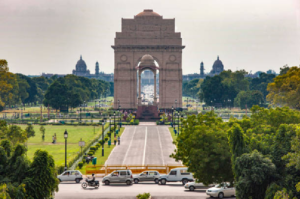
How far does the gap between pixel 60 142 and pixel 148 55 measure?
182 feet

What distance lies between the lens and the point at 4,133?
4694cm

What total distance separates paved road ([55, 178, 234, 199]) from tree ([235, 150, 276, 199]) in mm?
7629

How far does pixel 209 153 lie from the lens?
34375mm

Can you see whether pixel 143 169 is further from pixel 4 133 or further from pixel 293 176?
pixel 293 176

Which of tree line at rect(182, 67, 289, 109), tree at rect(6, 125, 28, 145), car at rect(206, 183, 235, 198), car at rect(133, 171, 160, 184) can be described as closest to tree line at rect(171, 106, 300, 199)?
car at rect(206, 183, 235, 198)

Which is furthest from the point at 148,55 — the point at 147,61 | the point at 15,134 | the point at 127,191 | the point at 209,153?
the point at 209,153

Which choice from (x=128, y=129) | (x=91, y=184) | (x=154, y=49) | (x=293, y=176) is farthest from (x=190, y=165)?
(x=154, y=49)

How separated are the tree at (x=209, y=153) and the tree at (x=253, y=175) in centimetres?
579

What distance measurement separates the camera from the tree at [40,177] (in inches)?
1004

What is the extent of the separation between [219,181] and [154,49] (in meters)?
85.7

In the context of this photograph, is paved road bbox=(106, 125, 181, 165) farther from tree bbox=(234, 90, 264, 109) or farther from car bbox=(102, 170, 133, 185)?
tree bbox=(234, 90, 264, 109)

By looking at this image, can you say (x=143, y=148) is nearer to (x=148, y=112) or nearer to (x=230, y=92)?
(x=148, y=112)

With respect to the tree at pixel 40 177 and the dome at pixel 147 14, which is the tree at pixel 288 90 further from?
the tree at pixel 40 177

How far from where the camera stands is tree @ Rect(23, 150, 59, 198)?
83.7 ft
